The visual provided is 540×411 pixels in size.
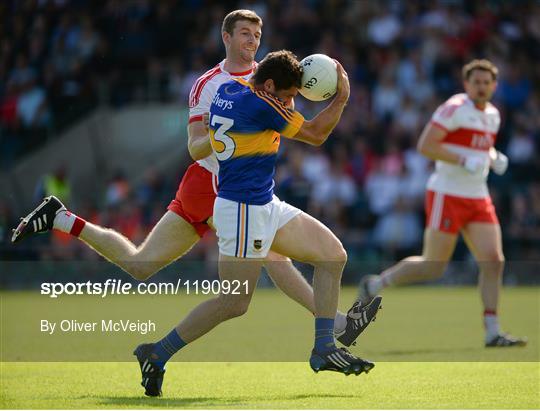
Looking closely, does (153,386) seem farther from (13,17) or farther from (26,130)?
(13,17)

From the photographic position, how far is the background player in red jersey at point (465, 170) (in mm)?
11664

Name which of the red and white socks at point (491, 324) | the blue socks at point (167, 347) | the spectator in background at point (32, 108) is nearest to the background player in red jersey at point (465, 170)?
the red and white socks at point (491, 324)

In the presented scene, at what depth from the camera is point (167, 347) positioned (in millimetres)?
7992

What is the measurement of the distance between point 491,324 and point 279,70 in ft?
14.6

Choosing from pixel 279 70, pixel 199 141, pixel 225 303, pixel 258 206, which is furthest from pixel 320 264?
pixel 279 70

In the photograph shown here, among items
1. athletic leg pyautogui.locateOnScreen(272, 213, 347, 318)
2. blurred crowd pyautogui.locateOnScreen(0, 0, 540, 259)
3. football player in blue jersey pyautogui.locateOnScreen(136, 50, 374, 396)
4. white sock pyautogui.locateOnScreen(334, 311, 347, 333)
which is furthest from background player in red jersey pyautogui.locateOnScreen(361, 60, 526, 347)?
blurred crowd pyautogui.locateOnScreen(0, 0, 540, 259)

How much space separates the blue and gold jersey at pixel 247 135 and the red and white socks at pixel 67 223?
5.48 feet

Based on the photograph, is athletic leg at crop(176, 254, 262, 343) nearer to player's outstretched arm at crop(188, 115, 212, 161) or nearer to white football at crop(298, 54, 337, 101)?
player's outstretched arm at crop(188, 115, 212, 161)

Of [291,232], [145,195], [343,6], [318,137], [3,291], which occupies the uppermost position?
[343,6]

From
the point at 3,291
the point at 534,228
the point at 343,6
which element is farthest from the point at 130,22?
the point at 534,228

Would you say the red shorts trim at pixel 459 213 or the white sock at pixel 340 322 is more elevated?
the red shorts trim at pixel 459 213

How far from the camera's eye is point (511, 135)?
20.1m

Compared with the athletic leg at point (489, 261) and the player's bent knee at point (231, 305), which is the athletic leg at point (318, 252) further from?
the athletic leg at point (489, 261)

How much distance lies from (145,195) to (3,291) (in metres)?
3.09
